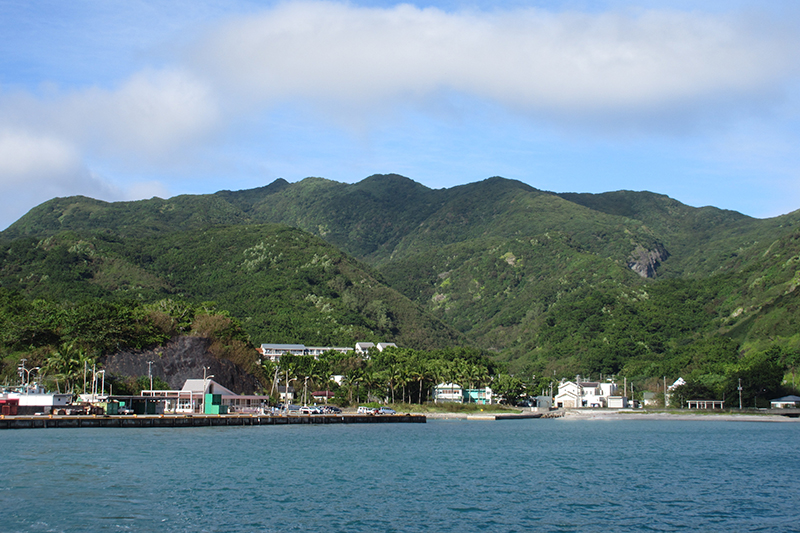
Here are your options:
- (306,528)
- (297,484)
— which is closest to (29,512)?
(306,528)

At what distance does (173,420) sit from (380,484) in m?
58.4

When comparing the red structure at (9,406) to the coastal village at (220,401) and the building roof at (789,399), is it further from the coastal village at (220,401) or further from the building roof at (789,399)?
the building roof at (789,399)

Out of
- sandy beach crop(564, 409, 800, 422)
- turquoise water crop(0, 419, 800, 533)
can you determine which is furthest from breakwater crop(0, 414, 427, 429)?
sandy beach crop(564, 409, 800, 422)

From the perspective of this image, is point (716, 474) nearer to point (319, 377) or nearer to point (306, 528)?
point (306, 528)

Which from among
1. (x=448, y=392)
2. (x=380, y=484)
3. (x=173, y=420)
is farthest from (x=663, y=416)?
(x=380, y=484)

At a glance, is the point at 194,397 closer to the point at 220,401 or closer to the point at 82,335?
the point at 220,401

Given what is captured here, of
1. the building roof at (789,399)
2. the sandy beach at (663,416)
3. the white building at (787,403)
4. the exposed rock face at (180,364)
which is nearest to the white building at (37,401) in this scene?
the exposed rock face at (180,364)

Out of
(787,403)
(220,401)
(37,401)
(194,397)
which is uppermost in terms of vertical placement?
(37,401)

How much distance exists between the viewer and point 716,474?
6122 centimetres

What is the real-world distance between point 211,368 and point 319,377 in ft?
88.2

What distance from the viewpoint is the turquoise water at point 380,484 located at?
39188 mm

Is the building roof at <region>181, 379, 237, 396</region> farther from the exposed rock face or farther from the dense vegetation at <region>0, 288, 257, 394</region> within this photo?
the dense vegetation at <region>0, 288, 257, 394</region>

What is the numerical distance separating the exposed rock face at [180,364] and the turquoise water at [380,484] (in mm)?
39906

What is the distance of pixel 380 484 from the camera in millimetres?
52750
